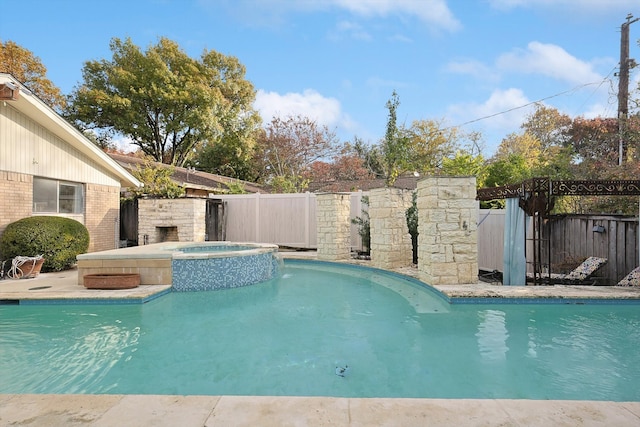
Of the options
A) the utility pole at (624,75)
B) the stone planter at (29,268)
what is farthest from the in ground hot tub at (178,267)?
the utility pole at (624,75)

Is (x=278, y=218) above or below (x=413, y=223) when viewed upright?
above

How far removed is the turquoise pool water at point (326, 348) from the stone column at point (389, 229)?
8.77 feet

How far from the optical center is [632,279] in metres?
6.81

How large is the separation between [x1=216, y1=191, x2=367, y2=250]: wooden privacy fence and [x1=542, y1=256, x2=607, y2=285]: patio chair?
645 cm

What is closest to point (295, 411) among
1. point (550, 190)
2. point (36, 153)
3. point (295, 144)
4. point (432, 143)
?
point (550, 190)

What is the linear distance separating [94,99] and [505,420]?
24.7 m

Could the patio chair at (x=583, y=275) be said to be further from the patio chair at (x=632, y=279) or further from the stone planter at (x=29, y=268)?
the stone planter at (x=29, y=268)

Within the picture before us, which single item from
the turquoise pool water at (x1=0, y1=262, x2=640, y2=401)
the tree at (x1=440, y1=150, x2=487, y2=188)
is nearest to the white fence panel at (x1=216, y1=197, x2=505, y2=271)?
the tree at (x1=440, y1=150, x2=487, y2=188)

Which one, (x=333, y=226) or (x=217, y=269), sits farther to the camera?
(x=333, y=226)

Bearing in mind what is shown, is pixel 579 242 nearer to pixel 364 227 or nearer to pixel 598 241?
pixel 598 241

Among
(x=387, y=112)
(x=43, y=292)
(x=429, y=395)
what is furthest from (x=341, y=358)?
(x=387, y=112)

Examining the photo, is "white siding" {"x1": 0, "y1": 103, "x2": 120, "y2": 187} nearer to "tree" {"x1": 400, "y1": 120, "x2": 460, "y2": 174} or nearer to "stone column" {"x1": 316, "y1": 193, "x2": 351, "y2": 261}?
"stone column" {"x1": 316, "y1": 193, "x2": 351, "y2": 261}

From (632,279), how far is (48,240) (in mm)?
12345

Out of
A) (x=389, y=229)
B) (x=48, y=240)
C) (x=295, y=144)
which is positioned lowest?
(x=48, y=240)
